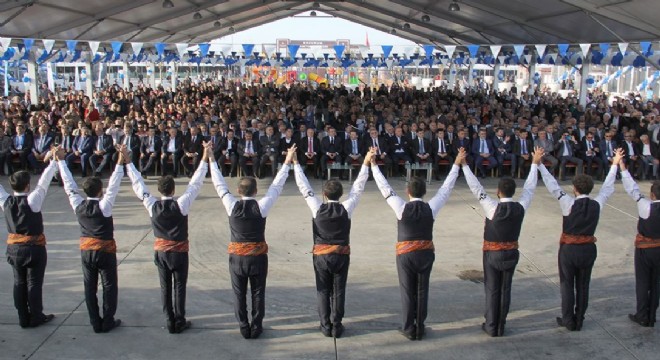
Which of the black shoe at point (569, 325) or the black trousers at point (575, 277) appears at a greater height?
the black trousers at point (575, 277)

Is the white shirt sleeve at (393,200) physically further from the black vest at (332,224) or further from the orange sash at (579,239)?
the orange sash at (579,239)

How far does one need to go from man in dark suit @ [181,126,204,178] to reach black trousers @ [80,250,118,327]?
276 inches

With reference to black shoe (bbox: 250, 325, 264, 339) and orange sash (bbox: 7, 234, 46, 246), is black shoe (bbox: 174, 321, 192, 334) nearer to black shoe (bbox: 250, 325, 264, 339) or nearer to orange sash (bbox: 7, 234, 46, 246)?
black shoe (bbox: 250, 325, 264, 339)

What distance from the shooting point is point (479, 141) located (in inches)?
471

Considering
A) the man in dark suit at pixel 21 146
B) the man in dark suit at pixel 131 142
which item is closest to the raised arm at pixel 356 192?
the man in dark suit at pixel 131 142

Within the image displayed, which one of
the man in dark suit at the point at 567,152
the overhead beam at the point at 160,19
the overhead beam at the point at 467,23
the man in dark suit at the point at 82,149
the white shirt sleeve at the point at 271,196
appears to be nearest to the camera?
the white shirt sleeve at the point at 271,196

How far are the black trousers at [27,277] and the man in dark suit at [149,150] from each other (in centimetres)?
708

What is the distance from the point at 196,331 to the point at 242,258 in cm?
84

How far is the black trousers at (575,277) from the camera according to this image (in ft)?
15.2

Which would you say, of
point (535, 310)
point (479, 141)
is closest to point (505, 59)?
point (479, 141)

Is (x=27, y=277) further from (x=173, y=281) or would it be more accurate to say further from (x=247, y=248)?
(x=247, y=248)

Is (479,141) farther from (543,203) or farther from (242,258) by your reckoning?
(242,258)

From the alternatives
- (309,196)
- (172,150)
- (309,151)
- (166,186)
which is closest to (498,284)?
(309,196)

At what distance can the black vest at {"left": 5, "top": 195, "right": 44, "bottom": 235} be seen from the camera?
4.59 meters
